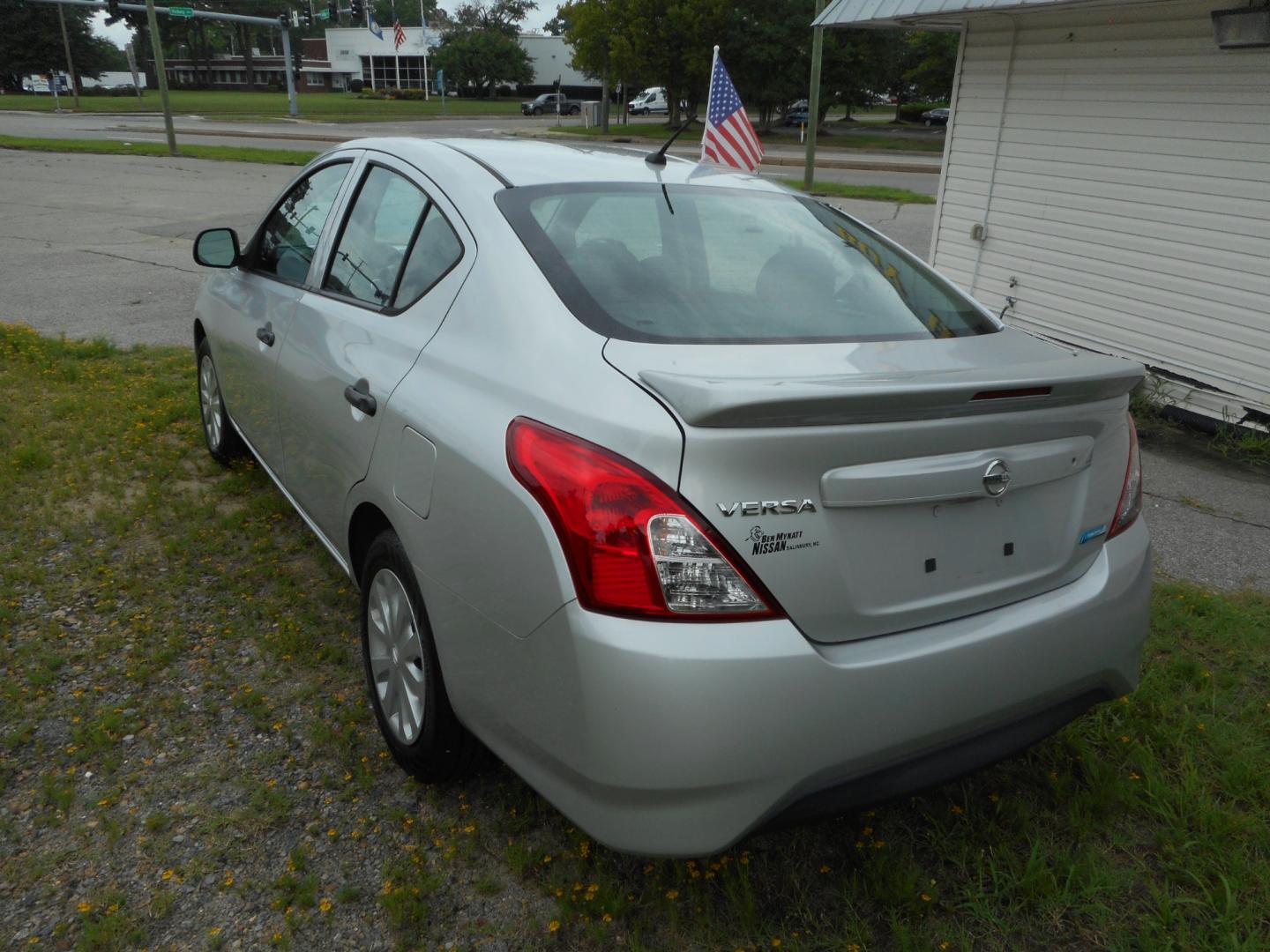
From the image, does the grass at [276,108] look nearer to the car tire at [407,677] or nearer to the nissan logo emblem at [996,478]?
the car tire at [407,677]

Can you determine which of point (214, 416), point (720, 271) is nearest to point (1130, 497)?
point (720, 271)

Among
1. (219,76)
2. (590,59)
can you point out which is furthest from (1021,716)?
(219,76)

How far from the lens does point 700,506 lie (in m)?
1.87

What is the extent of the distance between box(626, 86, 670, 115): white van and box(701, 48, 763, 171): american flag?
184 feet

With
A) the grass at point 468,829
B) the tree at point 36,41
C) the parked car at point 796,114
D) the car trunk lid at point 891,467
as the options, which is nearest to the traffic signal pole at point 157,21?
the grass at point 468,829

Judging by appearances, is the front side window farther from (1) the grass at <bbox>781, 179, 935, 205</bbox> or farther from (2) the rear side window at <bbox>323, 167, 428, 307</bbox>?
(1) the grass at <bbox>781, 179, 935, 205</bbox>

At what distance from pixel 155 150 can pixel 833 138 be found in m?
26.2

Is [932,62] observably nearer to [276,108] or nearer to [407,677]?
[276,108]

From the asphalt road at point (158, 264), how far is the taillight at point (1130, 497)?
1998 millimetres

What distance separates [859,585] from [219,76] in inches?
4602

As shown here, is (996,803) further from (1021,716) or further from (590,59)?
(590,59)

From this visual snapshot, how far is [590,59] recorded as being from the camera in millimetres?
42125

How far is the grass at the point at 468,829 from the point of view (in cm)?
232

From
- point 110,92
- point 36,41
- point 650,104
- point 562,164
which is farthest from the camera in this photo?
point 110,92
